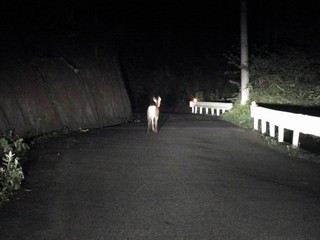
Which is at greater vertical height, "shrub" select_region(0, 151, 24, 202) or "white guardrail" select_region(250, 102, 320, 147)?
"shrub" select_region(0, 151, 24, 202)

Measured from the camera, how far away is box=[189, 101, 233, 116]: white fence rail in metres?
29.5

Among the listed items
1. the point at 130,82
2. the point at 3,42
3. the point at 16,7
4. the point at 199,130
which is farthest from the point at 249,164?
the point at 130,82

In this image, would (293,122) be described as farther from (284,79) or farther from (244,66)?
(284,79)

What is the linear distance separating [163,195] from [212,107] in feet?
82.9

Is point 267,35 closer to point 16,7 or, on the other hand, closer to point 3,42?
point 16,7

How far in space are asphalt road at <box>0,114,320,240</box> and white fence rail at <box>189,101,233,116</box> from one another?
17.0 metres

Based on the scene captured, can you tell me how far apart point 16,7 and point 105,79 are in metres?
5.75

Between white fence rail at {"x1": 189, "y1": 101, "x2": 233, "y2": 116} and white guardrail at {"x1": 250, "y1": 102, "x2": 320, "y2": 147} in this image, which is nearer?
white guardrail at {"x1": 250, "y1": 102, "x2": 320, "y2": 147}

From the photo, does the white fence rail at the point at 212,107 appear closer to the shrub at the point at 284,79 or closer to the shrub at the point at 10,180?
→ the shrub at the point at 284,79

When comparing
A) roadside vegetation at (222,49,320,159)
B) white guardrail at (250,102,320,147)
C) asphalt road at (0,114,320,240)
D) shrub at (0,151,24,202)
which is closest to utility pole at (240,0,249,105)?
roadside vegetation at (222,49,320,159)

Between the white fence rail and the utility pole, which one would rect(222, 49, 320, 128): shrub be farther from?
the white fence rail

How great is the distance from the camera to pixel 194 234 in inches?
221

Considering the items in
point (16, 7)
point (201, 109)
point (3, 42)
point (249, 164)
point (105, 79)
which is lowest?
point (201, 109)

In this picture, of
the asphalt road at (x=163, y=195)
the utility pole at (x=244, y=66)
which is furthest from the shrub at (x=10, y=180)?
the utility pole at (x=244, y=66)
